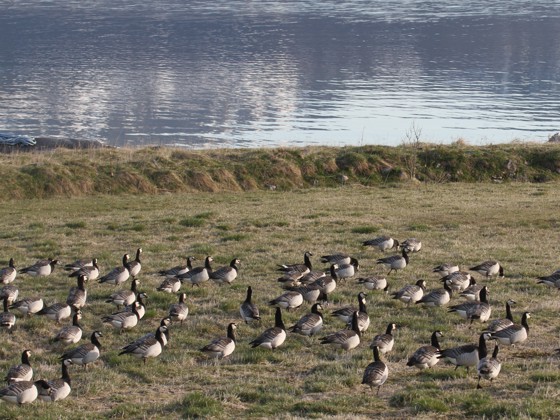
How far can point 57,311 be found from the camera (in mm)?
17062

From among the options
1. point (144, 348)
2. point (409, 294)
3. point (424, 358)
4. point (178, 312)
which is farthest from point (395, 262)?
point (144, 348)

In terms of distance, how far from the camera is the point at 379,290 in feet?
64.6

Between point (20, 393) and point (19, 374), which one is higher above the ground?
point (20, 393)

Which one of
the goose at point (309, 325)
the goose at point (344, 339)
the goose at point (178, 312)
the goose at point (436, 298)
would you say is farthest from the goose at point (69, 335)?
the goose at point (436, 298)

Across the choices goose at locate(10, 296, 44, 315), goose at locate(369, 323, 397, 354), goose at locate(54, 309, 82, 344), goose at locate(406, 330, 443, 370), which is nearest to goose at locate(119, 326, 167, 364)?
goose at locate(54, 309, 82, 344)

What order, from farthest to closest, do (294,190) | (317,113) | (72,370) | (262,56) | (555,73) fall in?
(262,56) < (555,73) < (317,113) < (294,190) < (72,370)

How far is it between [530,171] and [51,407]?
32.6 m

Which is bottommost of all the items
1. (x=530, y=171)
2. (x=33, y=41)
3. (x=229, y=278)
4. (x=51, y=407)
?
(x=33, y=41)

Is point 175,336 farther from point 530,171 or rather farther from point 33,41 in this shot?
point 33,41

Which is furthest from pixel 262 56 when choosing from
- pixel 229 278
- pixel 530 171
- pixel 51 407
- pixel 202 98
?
pixel 51 407

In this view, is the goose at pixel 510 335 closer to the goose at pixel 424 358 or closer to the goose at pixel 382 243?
the goose at pixel 424 358

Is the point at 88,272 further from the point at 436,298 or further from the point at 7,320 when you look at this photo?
the point at 436,298

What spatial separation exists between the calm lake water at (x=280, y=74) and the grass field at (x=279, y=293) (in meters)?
29.7

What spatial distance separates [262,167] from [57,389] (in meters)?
28.2
